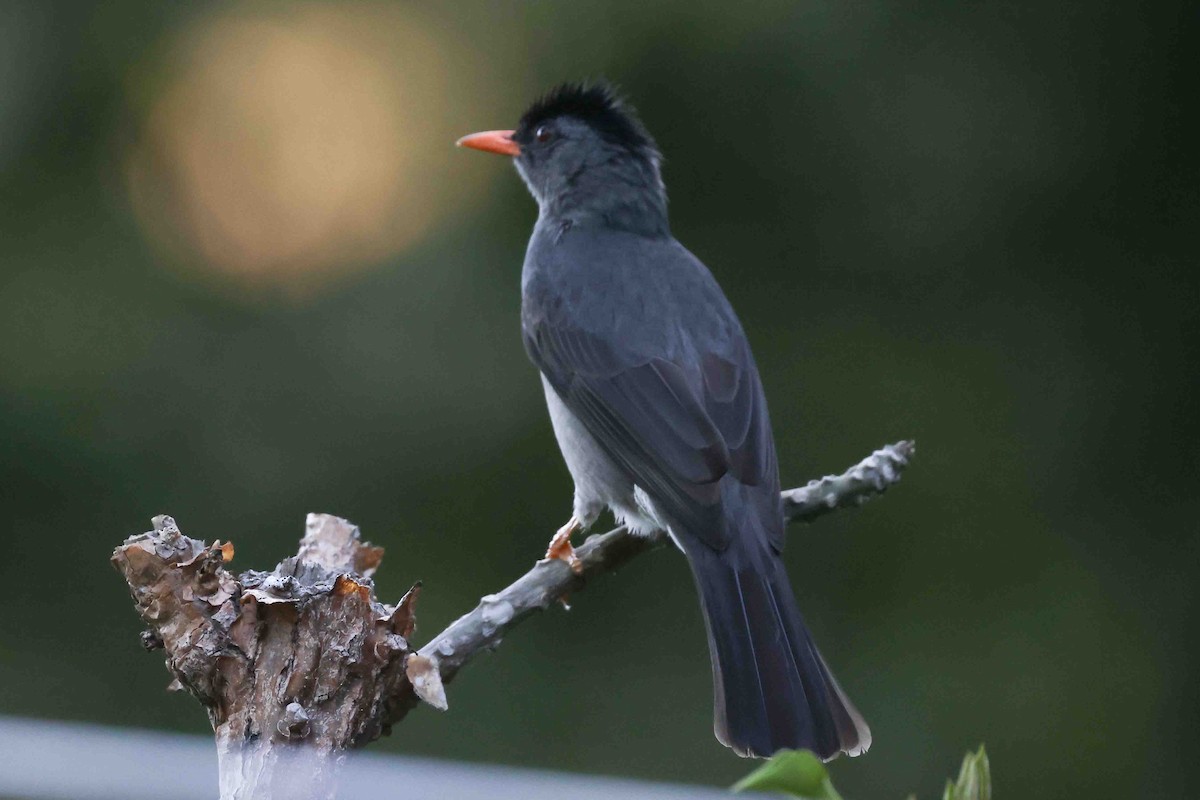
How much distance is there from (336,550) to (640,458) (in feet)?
3.05

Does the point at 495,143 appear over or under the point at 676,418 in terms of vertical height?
over

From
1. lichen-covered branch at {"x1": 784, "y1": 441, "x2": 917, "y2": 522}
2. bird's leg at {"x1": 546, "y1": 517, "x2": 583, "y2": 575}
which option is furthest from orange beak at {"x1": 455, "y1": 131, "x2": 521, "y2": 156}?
lichen-covered branch at {"x1": 784, "y1": 441, "x2": 917, "y2": 522}

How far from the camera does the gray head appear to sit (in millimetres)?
4398

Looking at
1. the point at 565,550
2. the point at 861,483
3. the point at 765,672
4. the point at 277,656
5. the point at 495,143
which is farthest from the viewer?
the point at 495,143

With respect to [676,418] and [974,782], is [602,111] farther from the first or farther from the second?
[974,782]

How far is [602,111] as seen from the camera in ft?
15.1

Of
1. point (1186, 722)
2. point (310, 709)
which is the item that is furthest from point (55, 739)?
point (1186, 722)

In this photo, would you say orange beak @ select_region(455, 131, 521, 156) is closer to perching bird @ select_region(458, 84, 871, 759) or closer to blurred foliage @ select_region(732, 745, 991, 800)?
perching bird @ select_region(458, 84, 871, 759)

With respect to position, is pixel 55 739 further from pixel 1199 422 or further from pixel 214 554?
pixel 1199 422

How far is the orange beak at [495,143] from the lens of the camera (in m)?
4.78

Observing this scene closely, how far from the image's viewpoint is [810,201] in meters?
5.83

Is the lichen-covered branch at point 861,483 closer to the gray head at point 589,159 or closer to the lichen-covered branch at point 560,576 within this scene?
the lichen-covered branch at point 560,576

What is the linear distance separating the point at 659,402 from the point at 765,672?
0.80 m

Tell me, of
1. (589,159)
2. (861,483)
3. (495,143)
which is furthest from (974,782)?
(495,143)
